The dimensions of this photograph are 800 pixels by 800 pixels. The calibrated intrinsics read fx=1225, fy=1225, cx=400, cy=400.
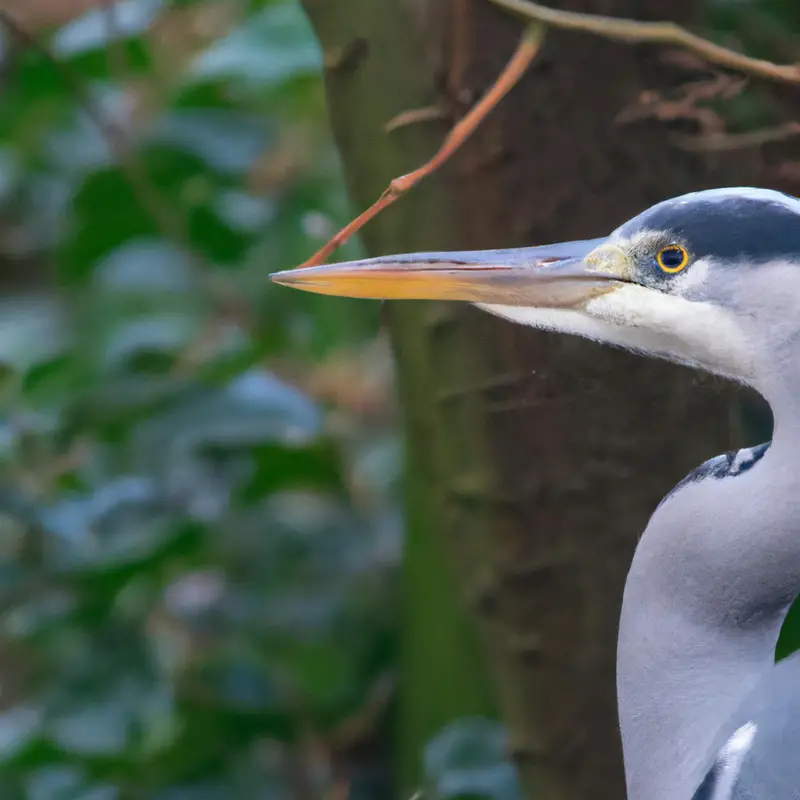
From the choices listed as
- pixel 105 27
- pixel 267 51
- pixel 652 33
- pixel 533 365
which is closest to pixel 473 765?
pixel 533 365

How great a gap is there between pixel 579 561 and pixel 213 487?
0.58 m

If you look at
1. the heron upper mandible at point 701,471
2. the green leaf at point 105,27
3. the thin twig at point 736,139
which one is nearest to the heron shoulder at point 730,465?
the heron upper mandible at point 701,471

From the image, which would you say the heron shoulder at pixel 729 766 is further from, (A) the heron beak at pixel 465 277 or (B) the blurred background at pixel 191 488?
(B) the blurred background at pixel 191 488

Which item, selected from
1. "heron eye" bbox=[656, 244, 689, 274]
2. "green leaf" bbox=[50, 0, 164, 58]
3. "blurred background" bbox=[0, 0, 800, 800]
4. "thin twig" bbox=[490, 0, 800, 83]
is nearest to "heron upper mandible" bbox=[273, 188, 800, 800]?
"heron eye" bbox=[656, 244, 689, 274]

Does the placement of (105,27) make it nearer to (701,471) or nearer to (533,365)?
(533,365)

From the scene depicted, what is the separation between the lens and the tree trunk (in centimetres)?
98

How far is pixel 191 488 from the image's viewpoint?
1.47 metres

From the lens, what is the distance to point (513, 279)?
2.30 feet

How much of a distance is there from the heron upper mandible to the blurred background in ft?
1.68

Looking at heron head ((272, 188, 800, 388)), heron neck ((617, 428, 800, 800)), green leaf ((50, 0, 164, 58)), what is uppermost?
green leaf ((50, 0, 164, 58))

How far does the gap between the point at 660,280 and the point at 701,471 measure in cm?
11

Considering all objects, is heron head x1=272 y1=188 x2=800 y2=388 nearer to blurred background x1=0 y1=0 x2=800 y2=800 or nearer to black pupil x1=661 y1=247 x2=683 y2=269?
black pupil x1=661 y1=247 x2=683 y2=269

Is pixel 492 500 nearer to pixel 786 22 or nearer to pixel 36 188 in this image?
pixel 786 22

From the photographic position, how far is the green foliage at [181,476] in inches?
54.4
